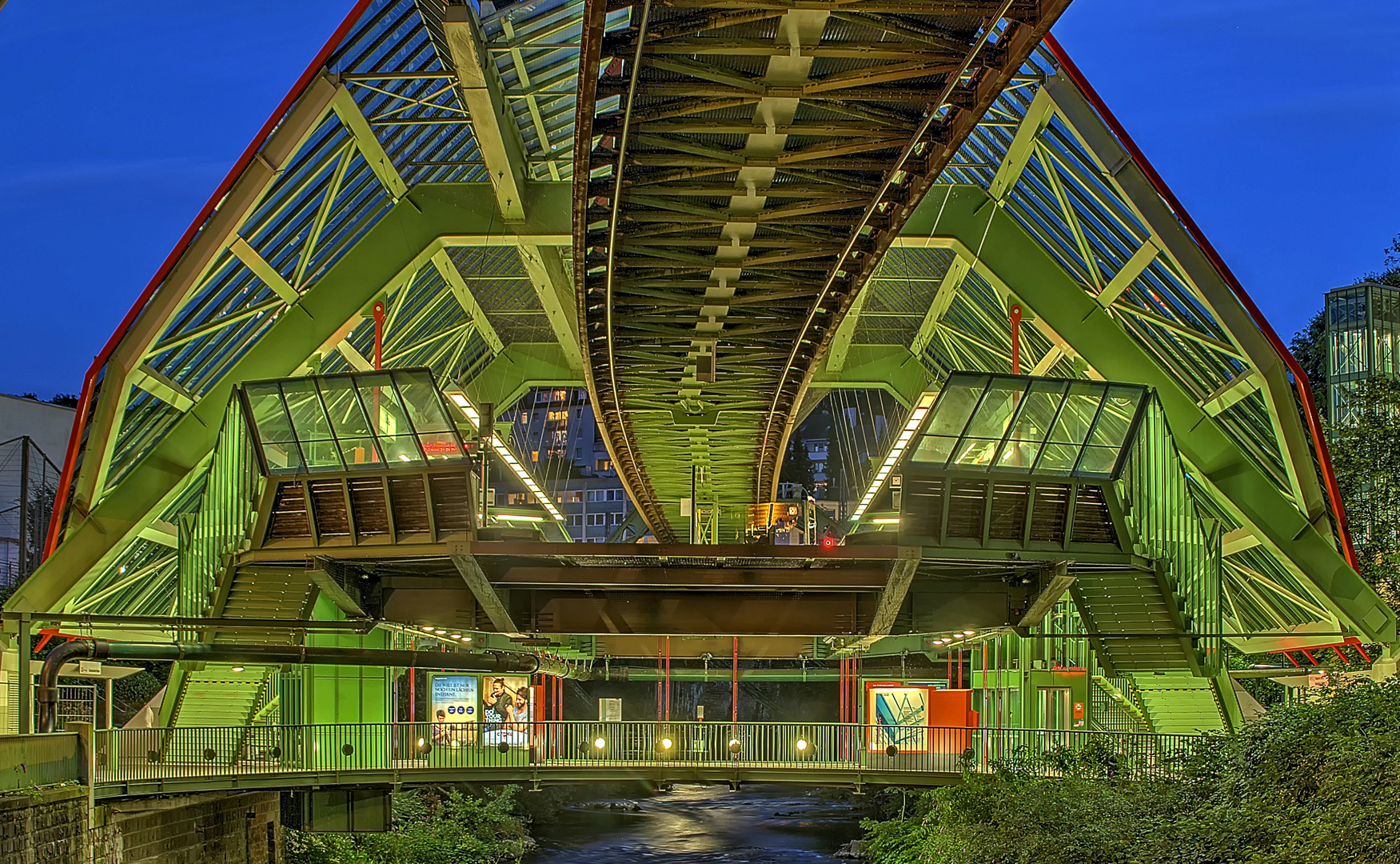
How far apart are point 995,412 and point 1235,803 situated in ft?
34.5

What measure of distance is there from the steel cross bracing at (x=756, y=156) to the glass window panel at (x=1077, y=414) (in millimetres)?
5118

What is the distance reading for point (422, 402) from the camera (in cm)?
2900

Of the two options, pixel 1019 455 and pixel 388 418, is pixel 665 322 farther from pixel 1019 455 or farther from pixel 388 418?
pixel 1019 455

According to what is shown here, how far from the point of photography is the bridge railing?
2867 centimetres

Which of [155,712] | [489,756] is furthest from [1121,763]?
[155,712]

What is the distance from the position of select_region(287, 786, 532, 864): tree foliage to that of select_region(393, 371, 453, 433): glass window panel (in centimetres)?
1401

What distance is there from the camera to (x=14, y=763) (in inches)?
838

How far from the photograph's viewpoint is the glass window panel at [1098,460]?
29.2 metres

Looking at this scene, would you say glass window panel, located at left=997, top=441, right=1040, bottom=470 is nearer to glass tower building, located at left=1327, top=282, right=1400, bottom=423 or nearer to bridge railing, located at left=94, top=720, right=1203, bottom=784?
bridge railing, located at left=94, top=720, right=1203, bottom=784

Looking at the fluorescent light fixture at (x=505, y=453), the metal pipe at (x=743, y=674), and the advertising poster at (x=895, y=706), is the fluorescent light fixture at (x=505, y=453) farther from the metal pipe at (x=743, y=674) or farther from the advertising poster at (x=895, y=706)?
the metal pipe at (x=743, y=674)

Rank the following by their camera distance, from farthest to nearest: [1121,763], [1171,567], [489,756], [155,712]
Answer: [155,712], [489,756], [1171,567], [1121,763]

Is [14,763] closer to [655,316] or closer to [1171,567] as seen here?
[655,316]

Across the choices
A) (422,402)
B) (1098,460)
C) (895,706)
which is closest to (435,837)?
(895,706)

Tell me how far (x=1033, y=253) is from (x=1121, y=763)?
12731mm
